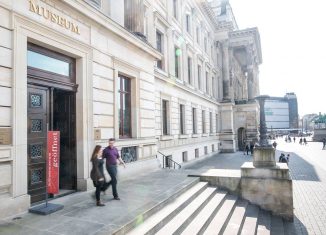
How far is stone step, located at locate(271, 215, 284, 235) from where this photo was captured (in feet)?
27.2

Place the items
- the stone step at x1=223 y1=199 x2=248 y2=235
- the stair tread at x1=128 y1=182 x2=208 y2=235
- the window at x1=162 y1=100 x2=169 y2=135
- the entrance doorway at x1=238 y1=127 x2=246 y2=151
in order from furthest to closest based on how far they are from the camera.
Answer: the entrance doorway at x1=238 y1=127 x2=246 y2=151 → the window at x1=162 y1=100 x2=169 y2=135 → the stone step at x1=223 y1=199 x2=248 y2=235 → the stair tread at x1=128 y1=182 x2=208 y2=235

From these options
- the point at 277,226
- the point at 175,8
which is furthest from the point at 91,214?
the point at 175,8

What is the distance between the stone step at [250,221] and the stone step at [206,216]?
2.99ft

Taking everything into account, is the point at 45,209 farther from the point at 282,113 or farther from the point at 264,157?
the point at 282,113

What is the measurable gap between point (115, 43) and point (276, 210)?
8.69m

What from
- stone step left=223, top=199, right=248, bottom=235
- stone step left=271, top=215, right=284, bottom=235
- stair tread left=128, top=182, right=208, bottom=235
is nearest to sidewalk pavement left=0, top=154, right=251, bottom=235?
stair tread left=128, top=182, right=208, bottom=235

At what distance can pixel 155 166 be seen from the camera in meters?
12.9

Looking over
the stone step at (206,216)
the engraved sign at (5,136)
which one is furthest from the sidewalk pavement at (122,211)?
the engraved sign at (5,136)

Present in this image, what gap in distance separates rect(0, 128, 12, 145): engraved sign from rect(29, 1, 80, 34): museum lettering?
3.09m

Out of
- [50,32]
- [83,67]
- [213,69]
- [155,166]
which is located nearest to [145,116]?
[155,166]

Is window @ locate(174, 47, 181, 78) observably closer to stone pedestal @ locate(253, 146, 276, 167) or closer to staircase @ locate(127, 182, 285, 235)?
stone pedestal @ locate(253, 146, 276, 167)

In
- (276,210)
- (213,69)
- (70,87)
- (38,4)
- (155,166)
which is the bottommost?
(276,210)

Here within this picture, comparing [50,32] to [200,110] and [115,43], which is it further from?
[200,110]

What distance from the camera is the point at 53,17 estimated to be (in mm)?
7391
